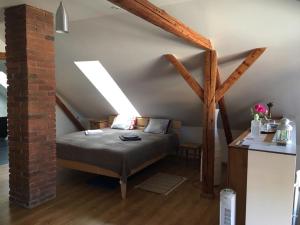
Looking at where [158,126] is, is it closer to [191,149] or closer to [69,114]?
[191,149]

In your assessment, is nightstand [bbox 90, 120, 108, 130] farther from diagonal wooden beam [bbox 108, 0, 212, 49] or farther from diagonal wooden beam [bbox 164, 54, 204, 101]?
diagonal wooden beam [bbox 108, 0, 212, 49]

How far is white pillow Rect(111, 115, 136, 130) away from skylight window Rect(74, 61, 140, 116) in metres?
0.18

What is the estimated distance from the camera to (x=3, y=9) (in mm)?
3225

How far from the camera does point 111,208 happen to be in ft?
10.5

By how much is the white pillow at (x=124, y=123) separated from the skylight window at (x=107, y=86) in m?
0.18

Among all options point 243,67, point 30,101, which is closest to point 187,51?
point 243,67

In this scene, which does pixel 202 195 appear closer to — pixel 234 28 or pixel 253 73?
pixel 253 73

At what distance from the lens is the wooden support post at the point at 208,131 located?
351 centimetres

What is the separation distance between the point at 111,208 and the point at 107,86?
308 cm

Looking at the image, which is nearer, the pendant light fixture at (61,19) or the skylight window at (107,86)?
the pendant light fixture at (61,19)

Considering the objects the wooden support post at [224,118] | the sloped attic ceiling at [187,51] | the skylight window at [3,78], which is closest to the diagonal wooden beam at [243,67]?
the sloped attic ceiling at [187,51]

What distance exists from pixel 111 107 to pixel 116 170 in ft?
8.80

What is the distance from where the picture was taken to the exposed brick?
9.98 ft

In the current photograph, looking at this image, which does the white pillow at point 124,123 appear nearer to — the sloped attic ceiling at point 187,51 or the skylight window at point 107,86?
the skylight window at point 107,86
